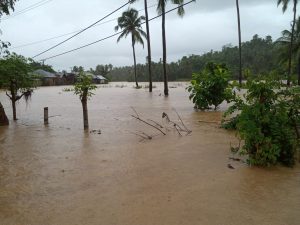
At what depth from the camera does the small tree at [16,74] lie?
12.9 m

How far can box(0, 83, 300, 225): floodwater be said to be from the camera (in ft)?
15.8

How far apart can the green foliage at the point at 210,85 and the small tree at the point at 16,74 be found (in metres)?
7.00

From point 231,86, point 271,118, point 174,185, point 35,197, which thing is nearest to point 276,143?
point 271,118

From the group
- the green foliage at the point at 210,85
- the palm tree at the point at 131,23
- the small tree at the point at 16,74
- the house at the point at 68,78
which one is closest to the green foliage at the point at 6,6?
the small tree at the point at 16,74

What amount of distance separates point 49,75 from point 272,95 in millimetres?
60858

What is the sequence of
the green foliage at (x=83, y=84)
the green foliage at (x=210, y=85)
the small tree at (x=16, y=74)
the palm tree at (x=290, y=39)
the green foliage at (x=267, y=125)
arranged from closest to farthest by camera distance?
the green foliage at (x=267, y=125) → the green foliage at (x=83, y=84) → the small tree at (x=16, y=74) → the green foliage at (x=210, y=85) → the palm tree at (x=290, y=39)

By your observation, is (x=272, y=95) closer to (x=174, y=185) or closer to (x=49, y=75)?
(x=174, y=185)

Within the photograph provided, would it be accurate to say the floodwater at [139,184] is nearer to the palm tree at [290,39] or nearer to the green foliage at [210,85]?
the green foliage at [210,85]

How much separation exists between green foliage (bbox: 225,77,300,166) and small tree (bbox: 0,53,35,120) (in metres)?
9.12

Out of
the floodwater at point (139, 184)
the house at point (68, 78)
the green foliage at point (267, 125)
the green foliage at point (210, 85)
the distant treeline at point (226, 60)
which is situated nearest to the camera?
the floodwater at point (139, 184)

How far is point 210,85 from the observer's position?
1577cm

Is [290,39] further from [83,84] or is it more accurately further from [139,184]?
[139,184]

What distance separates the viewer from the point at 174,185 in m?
5.98

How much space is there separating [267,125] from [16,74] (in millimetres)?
9742
